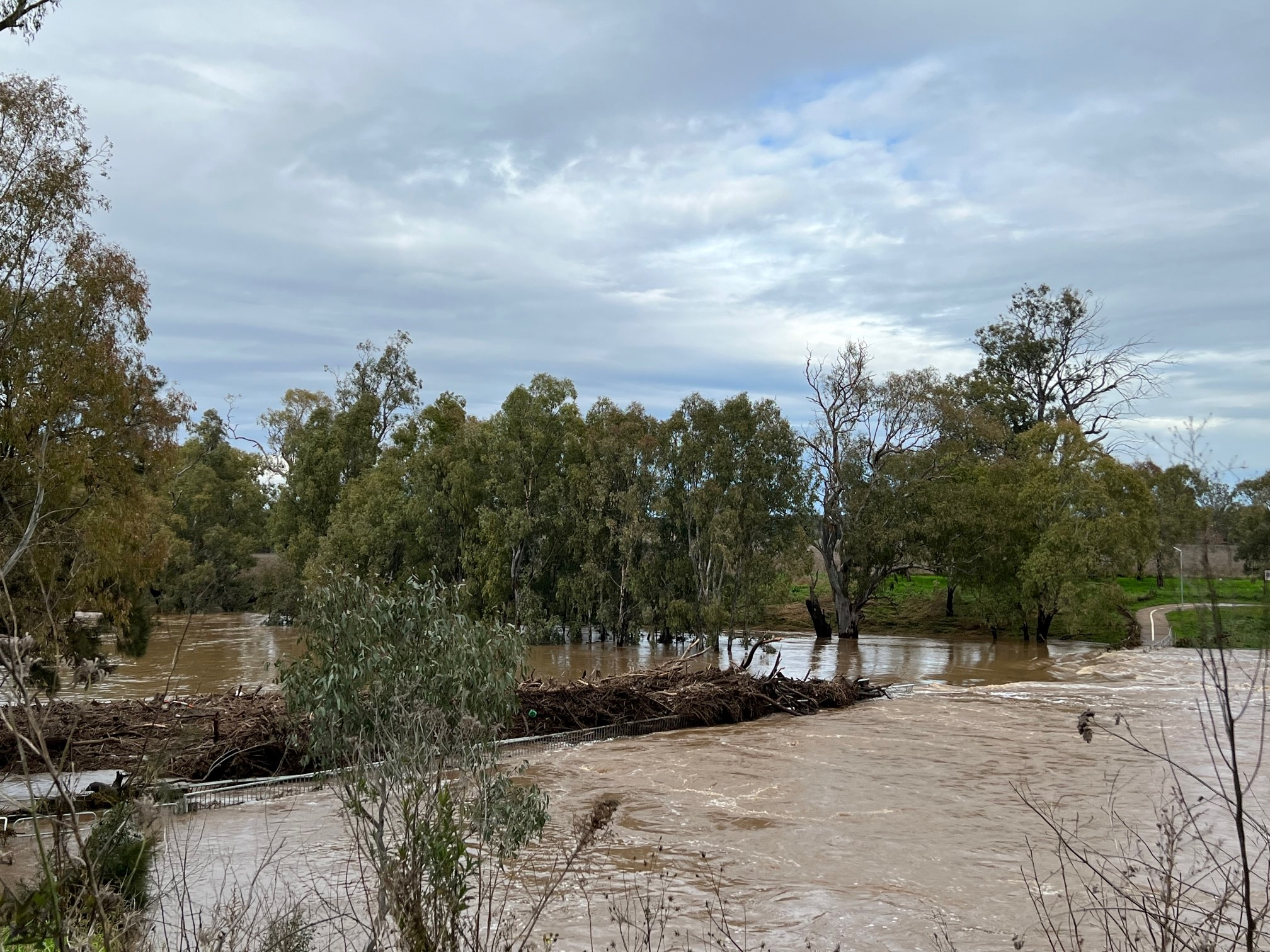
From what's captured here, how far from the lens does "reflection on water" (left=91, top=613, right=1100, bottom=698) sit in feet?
89.1

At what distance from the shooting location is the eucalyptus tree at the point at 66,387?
52.0 feet

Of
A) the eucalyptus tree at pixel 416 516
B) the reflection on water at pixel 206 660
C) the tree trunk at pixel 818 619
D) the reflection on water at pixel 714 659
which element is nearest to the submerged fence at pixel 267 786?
the reflection on water at pixel 206 660

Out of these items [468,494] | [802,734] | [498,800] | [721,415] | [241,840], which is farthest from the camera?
[468,494]

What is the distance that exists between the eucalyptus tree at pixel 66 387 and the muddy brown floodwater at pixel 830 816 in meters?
4.24

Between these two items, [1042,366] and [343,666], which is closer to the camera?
[343,666]

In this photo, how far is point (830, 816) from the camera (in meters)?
12.6

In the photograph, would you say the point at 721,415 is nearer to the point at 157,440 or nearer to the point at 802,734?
the point at 802,734

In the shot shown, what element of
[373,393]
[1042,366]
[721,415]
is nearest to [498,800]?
[721,415]

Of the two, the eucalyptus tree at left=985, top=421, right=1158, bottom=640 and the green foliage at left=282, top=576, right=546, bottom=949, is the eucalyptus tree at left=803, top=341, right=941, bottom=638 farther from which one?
the green foliage at left=282, top=576, right=546, bottom=949

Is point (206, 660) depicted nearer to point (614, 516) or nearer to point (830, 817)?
point (614, 516)

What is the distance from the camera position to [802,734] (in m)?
18.6

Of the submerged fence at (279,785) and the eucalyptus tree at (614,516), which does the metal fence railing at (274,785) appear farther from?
the eucalyptus tree at (614,516)

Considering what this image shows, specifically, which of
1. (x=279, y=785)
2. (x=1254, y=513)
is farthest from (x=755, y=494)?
(x=1254, y=513)

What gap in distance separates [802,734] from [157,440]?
1311 cm
